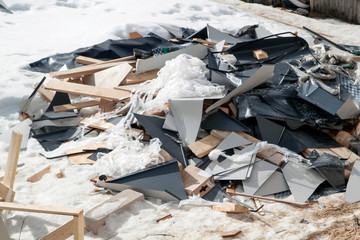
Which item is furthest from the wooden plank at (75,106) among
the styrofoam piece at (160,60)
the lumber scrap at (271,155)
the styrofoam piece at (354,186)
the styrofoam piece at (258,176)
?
the styrofoam piece at (354,186)

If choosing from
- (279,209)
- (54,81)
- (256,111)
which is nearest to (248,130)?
(256,111)

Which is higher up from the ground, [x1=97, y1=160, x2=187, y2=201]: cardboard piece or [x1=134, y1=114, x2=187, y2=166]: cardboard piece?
[x1=134, y1=114, x2=187, y2=166]: cardboard piece

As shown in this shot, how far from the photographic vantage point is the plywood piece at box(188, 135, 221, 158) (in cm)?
436

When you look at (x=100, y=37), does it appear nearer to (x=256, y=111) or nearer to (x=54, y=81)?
(x=54, y=81)

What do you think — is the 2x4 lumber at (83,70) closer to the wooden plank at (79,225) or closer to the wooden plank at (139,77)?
the wooden plank at (139,77)

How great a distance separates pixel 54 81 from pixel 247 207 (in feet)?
11.1

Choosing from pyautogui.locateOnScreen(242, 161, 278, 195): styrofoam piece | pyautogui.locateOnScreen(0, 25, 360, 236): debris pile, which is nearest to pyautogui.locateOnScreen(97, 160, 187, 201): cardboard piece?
pyautogui.locateOnScreen(0, 25, 360, 236): debris pile

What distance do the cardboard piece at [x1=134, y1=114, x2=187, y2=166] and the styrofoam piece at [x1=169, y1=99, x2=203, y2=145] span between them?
150 millimetres

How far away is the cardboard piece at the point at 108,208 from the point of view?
10.8 feet

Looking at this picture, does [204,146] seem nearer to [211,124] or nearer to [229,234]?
[211,124]

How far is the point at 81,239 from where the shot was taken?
9.15 ft

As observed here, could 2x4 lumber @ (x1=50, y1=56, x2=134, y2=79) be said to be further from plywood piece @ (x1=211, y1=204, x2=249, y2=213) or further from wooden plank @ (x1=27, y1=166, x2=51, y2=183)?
plywood piece @ (x1=211, y1=204, x2=249, y2=213)

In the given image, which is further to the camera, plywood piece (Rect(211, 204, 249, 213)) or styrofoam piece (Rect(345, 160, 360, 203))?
styrofoam piece (Rect(345, 160, 360, 203))

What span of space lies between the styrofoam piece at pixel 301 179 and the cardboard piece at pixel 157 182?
114 centimetres
